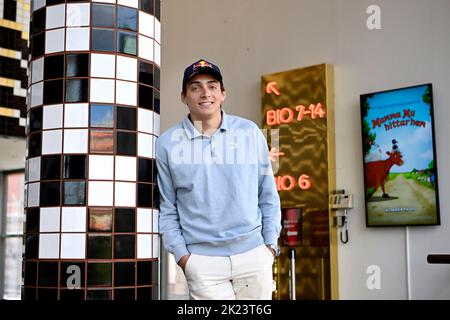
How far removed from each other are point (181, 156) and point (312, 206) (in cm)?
379

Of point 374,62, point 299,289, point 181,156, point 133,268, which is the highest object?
point 374,62

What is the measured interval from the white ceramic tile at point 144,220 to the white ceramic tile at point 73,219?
8.9 inches

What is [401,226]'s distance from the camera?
5367mm

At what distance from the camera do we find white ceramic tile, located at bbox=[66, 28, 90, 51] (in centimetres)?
250

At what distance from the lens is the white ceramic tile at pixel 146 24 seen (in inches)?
104

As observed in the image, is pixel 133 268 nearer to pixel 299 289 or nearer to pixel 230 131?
pixel 230 131

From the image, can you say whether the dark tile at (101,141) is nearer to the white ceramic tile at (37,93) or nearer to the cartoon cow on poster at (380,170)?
the white ceramic tile at (37,93)

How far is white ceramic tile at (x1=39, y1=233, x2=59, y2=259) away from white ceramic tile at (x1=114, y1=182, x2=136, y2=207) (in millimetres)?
276

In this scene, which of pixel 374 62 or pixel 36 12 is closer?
pixel 36 12

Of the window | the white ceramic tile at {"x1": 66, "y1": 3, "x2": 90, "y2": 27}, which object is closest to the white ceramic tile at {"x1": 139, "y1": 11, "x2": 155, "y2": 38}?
the white ceramic tile at {"x1": 66, "y1": 3, "x2": 90, "y2": 27}

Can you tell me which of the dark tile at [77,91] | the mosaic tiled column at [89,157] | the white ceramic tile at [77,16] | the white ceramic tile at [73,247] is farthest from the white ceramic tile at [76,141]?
the white ceramic tile at [77,16]

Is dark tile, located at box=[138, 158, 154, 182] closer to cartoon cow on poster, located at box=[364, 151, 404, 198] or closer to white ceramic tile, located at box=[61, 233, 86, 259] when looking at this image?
white ceramic tile, located at box=[61, 233, 86, 259]
